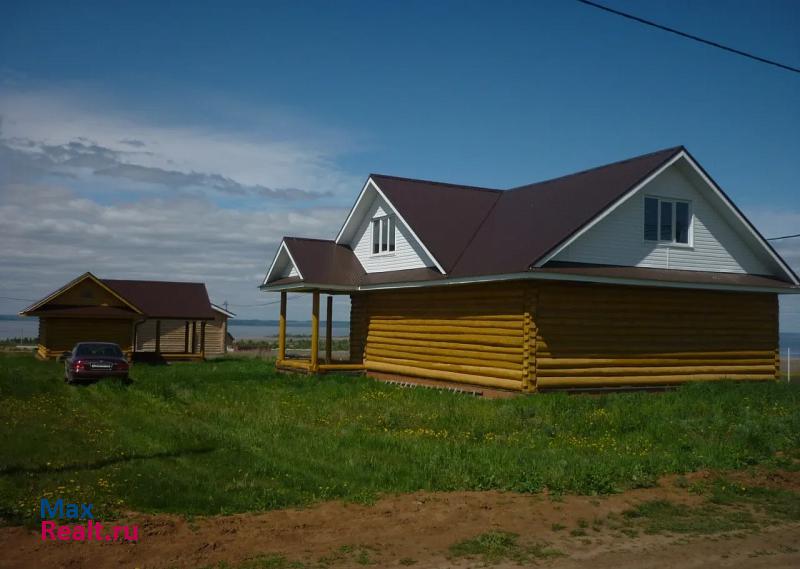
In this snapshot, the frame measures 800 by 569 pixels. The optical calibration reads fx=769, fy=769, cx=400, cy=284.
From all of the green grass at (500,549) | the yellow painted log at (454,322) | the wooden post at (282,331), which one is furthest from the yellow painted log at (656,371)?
the wooden post at (282,331)

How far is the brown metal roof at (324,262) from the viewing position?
→ 92.7 ft

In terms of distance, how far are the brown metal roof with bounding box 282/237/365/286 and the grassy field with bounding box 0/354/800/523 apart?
6552mm

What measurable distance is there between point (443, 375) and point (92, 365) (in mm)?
12272

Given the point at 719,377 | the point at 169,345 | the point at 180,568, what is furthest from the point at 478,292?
the point at 169,345

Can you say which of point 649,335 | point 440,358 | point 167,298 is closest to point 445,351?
point 440,358

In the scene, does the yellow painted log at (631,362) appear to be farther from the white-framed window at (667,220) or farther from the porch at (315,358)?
the porch at (315,358)

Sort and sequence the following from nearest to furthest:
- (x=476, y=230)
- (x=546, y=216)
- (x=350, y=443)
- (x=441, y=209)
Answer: (x=350, y=443)
(x=546, y=216)
(x=476, y=230)
(x=441, y=209)

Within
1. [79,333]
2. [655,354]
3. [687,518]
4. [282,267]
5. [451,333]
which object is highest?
[282,267]

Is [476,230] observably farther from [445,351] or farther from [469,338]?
[469,338]

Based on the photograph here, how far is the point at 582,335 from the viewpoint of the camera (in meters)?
21.3

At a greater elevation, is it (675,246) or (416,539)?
(675,246)

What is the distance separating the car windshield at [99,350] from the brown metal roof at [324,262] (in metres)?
7.51

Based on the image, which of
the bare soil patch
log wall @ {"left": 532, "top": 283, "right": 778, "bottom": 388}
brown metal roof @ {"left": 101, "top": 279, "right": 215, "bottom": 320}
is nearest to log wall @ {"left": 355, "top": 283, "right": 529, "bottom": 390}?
log wall @ {"left": 532, "top": 283, "right": 778, "bottom": 388}

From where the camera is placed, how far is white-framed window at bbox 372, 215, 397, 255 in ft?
91.4
